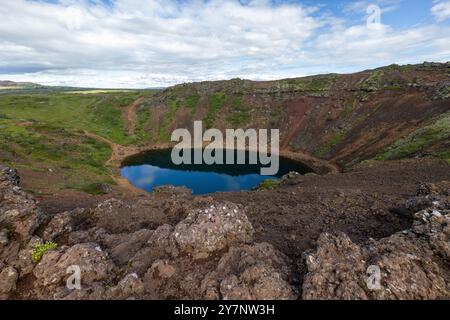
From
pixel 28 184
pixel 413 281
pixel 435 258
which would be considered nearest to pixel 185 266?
pixel 413 281

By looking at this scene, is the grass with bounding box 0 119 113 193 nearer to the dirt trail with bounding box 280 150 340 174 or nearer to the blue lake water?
the blue lake water

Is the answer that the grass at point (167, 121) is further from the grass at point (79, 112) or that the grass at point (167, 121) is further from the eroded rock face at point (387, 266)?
the eroded rock face at point (387, 266)

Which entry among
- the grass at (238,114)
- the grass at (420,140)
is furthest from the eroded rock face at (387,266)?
the grass at (238,114)

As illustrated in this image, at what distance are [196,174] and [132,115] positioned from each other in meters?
55.7

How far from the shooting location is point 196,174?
7088 cm

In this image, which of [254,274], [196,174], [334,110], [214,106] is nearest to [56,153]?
[196,174]

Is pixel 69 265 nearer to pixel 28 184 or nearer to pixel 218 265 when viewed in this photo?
pixel 218 265

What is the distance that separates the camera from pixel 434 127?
57688 mm

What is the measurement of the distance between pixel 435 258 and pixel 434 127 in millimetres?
57673

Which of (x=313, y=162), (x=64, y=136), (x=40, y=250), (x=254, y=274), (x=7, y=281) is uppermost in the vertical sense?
(x=254, y=274)

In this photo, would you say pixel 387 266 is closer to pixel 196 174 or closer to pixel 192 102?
pixel 196 174

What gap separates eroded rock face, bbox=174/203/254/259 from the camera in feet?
39.1

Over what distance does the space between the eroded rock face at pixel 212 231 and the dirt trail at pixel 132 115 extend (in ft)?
312

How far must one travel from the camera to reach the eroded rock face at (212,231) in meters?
11.9
